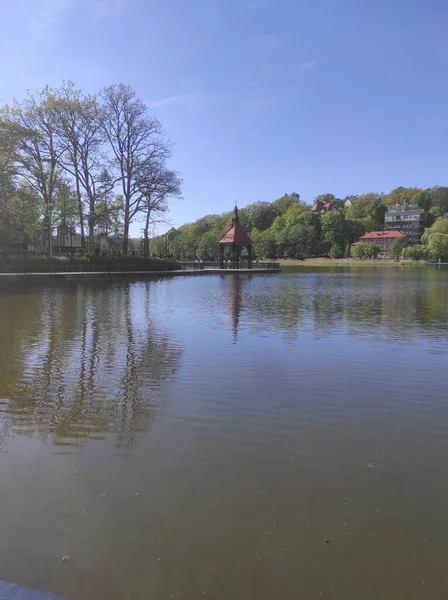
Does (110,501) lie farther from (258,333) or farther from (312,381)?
(258,333)

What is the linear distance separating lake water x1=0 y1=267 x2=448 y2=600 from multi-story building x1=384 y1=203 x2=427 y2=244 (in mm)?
122861

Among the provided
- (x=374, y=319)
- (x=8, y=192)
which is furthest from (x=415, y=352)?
(x=8, y=192)

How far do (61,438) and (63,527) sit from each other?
195cm

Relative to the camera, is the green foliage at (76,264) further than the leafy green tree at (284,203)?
No

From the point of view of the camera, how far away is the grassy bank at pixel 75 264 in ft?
126

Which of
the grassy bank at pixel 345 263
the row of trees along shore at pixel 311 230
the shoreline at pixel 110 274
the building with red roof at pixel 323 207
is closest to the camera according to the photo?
the shoreline at pixel 110 274

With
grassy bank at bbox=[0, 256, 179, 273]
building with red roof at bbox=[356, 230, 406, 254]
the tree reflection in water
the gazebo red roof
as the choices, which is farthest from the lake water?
building with red roof at bbox=[356, 230, 406, 254]

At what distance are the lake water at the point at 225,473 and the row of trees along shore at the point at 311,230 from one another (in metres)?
85.2

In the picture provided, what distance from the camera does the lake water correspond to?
316 cm

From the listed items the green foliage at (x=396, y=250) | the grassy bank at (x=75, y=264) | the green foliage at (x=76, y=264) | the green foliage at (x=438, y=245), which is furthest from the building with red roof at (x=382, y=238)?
the grassy bank at (x=75, y=264)

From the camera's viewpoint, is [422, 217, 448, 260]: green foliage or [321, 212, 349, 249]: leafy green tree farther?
[321, 212, 349, 249]: leafy green tree

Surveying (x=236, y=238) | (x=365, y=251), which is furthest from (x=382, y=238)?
(x=236, y=238)

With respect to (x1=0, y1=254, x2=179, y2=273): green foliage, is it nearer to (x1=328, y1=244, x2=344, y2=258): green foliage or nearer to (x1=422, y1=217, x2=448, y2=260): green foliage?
(x1=422, y1=217, x2=448, y2=260): green foliage

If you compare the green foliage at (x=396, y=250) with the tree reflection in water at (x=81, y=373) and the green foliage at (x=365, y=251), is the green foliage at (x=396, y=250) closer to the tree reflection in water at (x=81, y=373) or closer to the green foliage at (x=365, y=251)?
the green foliage at (x=365, y=251)
